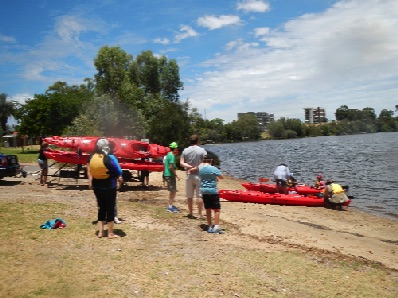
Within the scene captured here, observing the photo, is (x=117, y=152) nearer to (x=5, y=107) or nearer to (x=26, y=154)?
(x=26, y=154)

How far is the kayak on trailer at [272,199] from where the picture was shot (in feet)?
50.0

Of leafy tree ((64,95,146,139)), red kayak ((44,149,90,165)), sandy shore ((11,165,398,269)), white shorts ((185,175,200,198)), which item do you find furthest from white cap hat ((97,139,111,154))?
leafy tree ((64,95,146,139))

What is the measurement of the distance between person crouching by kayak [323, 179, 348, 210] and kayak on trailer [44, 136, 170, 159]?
25.3 ft

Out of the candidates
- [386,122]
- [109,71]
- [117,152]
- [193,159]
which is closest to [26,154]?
[109,71]

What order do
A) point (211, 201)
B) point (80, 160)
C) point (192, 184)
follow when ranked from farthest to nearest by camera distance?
point (80, 160), point (192, 184), point (211, 201)

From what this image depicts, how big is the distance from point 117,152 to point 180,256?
8.95 meters

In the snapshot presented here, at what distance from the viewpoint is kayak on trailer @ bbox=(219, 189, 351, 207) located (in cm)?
1524

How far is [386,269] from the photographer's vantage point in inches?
→ 279

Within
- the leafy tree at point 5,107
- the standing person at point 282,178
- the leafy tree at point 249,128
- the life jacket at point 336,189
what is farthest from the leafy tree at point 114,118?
the leafy tree at point 249,128

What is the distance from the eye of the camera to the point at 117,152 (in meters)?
14.7

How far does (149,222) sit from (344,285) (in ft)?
16.4

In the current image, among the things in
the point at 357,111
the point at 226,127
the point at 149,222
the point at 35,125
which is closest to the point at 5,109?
the point at 35,125

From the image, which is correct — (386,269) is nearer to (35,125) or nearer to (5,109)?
(35,125)

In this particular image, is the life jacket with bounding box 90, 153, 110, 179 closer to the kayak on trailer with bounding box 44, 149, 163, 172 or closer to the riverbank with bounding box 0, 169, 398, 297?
the riverbank with bounding box 0, 169, 398, 297
